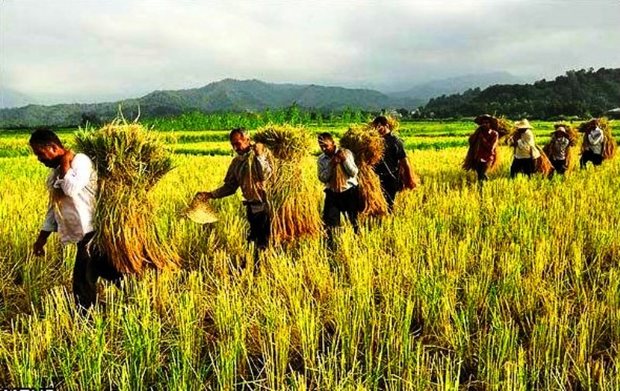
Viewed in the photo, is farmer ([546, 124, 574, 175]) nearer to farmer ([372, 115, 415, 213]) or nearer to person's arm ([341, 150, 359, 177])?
farmer ([372, 115, 415, 213])

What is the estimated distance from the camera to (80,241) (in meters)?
4.02

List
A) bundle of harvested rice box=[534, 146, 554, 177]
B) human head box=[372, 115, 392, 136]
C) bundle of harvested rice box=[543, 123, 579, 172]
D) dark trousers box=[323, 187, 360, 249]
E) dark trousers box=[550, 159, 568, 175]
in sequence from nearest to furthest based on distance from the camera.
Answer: dark trousers box=[323, 187, 360, 249] → human head box=[372, 115, 392, 136] → bundle of harvested rice box=[534, 146, 554, 177] → dark trousers box=[550, 159, 568, 175] → bundle of harvested rice box=[543, 123, 579, 172]

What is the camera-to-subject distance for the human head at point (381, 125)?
703 centimetres

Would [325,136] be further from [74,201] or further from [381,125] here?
[74,201]

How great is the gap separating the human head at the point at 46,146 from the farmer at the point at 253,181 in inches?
66.3

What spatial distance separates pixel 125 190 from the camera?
13.5 ft

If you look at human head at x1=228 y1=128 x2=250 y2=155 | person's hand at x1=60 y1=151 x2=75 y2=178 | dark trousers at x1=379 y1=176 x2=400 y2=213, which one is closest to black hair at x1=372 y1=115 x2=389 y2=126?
dark trousers at x1=379 y1=176 x2=400 y2=213

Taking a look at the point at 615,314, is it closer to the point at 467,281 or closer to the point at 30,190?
the point at 467,281

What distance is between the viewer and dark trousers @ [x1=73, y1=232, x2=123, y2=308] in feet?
13.2

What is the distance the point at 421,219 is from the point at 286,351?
143 inches

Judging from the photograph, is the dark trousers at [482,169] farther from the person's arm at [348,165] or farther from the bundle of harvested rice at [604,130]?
the person's arm at [348,165]

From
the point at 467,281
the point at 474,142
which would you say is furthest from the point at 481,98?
the point at 467,281

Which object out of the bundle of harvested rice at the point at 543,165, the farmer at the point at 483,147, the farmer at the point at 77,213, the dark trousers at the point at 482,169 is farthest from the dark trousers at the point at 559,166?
the farmer at the point at 77,213

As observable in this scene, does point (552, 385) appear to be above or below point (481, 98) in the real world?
below
